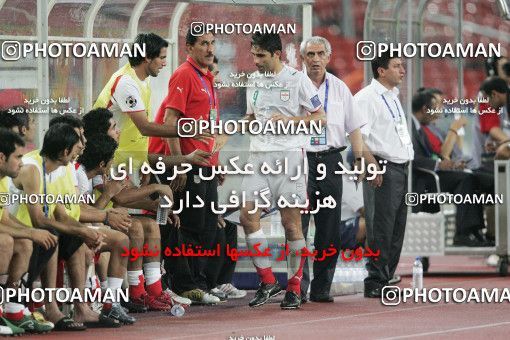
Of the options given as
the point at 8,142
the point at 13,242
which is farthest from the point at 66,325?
the point at 8,142

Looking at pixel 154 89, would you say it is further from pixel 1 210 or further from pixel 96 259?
pixel 1 210

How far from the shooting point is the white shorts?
1377 cm

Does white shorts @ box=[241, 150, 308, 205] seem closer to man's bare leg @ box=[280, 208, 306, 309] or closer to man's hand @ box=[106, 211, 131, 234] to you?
man's bare leg @ box=[280, 208, 306, 309]

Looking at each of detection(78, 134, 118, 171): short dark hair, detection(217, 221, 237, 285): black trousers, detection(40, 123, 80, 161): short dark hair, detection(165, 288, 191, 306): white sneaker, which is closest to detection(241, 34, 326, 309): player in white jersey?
detection(165, 288, 191, 306): white sneaker

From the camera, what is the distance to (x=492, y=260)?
19.4 meters

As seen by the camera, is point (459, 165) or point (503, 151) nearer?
point (503, 151)

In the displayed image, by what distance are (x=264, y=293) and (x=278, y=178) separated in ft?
2.72

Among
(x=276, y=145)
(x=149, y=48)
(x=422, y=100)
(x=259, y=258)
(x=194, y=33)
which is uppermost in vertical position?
(x=194, y=33)

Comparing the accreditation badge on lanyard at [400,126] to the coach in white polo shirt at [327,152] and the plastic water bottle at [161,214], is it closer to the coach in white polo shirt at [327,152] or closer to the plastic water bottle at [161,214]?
the coach in white polo shirt at [327,152]

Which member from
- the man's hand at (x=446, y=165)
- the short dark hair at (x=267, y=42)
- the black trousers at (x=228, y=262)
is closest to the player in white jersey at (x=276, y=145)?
the short dark hair at (x=267, y=42)

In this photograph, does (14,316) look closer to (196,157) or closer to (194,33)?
(196,157)

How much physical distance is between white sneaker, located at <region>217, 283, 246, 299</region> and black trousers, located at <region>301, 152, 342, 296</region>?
590 millimetres

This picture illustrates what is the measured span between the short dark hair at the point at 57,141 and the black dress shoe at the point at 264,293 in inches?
95.6

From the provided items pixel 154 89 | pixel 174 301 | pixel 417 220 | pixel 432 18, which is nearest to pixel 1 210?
pixel 174 301
